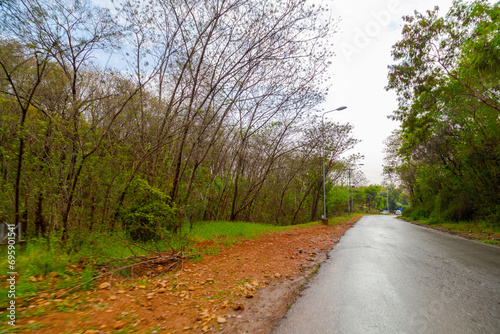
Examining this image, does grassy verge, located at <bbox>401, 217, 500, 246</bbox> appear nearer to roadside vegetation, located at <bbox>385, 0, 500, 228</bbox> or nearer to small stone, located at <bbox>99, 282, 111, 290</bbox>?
roadside vegetation, located at <bbox>385, 0, 500, 228</bbox>

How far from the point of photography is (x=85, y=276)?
3781 mm

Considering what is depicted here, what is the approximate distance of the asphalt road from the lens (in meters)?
2.53

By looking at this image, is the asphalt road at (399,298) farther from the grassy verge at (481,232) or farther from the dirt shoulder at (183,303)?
the grassy verge at (481,232)

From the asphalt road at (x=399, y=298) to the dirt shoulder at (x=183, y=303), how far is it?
395 millimetres

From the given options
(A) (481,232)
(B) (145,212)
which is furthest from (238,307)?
(A) (481,232)

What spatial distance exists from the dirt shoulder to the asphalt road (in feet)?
1.29

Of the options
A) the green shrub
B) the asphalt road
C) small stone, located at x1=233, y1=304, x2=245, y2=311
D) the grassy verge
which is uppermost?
the green shrub

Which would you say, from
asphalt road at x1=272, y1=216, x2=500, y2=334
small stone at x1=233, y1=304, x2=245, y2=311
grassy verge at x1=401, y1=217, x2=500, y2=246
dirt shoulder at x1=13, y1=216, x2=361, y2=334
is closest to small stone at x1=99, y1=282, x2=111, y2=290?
dirt shoulder at x1=13, y1=216, x2=361, y2=334

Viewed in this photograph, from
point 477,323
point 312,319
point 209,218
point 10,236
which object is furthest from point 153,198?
point 209,218

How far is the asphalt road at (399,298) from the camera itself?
2527 mm

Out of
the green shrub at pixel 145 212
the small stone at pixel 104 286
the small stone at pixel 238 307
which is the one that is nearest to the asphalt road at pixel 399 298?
the small stone at pixel 238 307

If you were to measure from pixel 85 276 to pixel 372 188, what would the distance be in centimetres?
8405

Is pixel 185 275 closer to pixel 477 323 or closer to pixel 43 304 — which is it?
pixel 43 304

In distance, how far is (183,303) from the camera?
3.22 m
